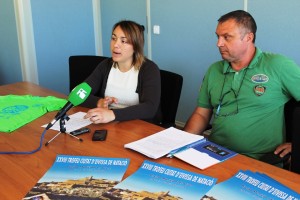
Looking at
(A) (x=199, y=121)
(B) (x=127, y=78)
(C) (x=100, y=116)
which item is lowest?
(A) (x=199, y=121)

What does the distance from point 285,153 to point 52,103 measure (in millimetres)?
1354

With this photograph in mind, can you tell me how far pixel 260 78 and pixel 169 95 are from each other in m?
0.56

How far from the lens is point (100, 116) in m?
1.78

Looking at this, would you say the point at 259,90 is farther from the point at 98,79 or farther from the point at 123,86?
the point at 98,79

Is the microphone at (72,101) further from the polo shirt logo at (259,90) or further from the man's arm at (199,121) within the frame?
the polo shirt logo at (259,90)

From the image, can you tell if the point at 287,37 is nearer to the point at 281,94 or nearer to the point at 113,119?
the point at 281,94

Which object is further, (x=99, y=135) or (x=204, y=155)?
(x=99, y=135)

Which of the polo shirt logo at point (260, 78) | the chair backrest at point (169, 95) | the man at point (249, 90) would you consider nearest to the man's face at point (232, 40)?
the man at point (249, 90)

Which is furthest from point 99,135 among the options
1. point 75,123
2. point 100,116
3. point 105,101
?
point 105,101

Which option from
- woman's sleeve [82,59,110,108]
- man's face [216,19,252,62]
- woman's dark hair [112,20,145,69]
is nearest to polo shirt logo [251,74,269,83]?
man's face [216,19,252,62]

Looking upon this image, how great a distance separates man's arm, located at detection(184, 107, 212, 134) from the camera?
204 cm

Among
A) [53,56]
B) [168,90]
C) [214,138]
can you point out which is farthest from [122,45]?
[53,56]

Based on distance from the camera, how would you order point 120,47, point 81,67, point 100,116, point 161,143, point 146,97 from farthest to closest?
1. point 81,67
2. point 120,47
3. point 146,97
4. point 100,116
5. point 161,143

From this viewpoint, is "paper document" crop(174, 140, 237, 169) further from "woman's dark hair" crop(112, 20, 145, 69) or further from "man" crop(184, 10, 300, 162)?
Answer: "woman's dark hair" crop(112, 20, 145, 69)
